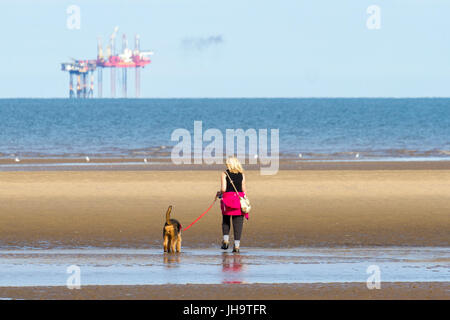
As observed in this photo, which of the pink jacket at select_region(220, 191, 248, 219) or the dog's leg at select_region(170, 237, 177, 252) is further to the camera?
the pink jacket at select_region(220, 191, 248, 219)

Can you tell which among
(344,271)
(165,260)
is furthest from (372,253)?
(165,260)

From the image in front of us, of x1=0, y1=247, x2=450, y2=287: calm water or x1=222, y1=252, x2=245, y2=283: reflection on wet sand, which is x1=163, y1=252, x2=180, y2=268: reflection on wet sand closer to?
x1=0, y1=247, x2=450, y2=287: calm water

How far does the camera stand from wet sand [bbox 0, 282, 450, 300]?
34.2ft

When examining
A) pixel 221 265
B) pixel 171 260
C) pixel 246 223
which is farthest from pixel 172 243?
pixel 246 223

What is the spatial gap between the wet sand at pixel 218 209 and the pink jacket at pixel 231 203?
124 cm

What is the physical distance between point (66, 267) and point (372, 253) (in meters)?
4.52

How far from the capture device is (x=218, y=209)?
19750mm

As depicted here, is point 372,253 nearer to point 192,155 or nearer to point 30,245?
point 30,245

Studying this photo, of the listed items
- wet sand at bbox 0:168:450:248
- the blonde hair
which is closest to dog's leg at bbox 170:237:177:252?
wet sand at bbox 0:168:450:248

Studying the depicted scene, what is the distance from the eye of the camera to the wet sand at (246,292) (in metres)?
10.4

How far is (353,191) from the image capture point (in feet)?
76.4

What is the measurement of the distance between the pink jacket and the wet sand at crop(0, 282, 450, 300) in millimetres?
3080

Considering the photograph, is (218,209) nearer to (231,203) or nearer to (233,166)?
(231,203)

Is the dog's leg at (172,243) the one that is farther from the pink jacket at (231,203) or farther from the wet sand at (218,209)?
the wet sand at (218,209)
